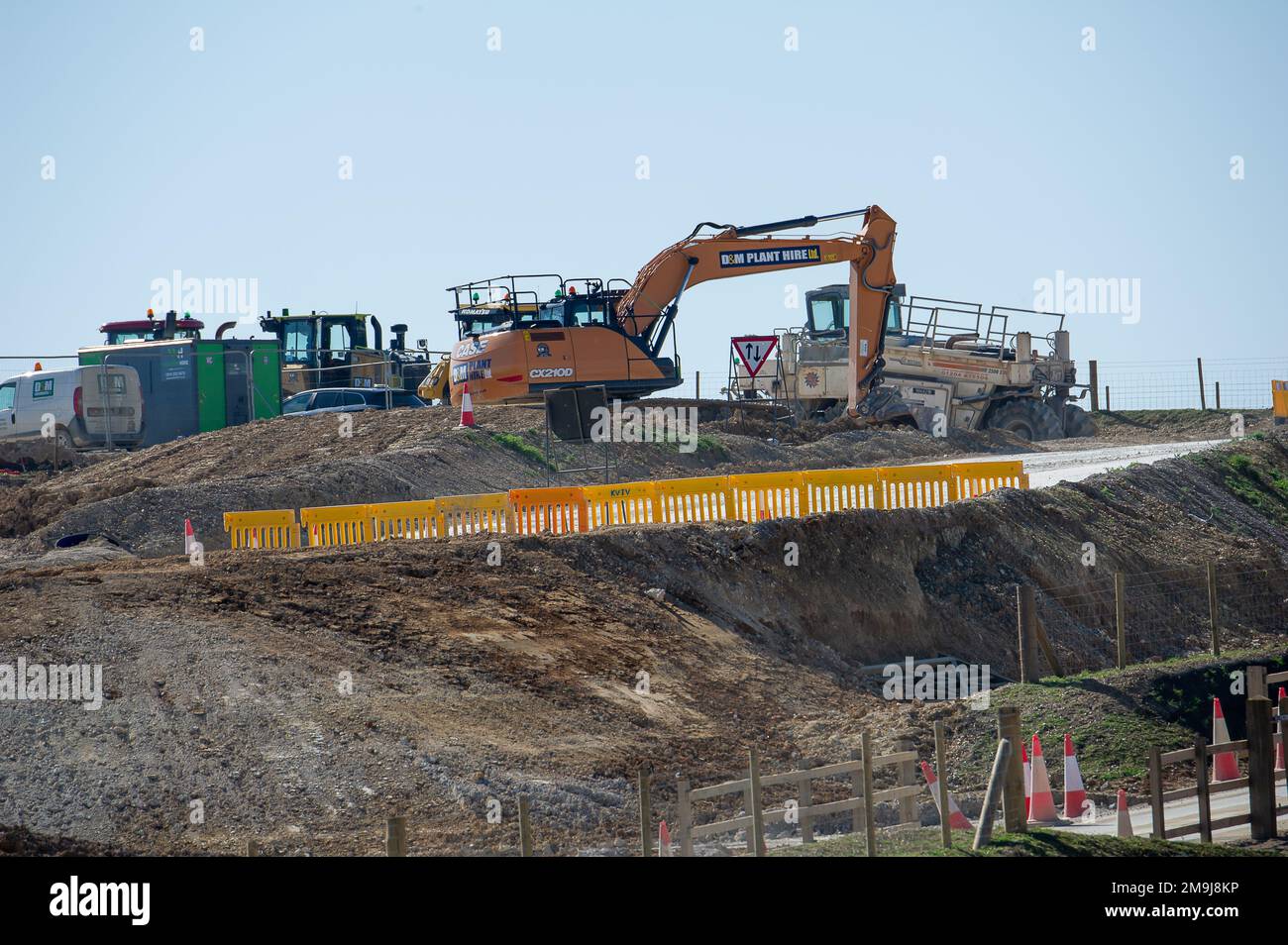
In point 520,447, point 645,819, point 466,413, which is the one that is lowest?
point 645,819

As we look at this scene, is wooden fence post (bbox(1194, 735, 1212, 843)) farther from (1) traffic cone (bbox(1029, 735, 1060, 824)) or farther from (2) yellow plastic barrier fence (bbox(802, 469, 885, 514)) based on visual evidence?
(2) yellow plastic barrier fence (bbox(802, 469, 885, 514))

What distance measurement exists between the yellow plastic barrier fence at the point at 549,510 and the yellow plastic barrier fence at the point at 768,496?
7.05ft

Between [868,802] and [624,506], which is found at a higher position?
[624,506]

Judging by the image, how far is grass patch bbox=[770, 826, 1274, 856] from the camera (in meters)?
10.6

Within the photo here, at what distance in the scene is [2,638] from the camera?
525 inches

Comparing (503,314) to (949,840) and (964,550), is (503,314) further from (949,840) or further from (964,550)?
(949,840)

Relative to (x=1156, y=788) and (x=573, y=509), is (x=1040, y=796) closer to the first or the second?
(x=1156, y=788)

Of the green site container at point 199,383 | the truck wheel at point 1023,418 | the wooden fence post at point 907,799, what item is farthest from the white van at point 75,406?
the wooden fence post at point 907,799

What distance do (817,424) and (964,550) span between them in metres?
12.5

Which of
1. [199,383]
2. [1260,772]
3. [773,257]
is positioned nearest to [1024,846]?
[1260,772]

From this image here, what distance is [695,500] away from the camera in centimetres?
2084

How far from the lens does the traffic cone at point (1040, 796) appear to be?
1289 centimetres

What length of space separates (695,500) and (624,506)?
982mm

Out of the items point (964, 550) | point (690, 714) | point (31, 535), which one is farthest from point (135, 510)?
point (964, 550)
